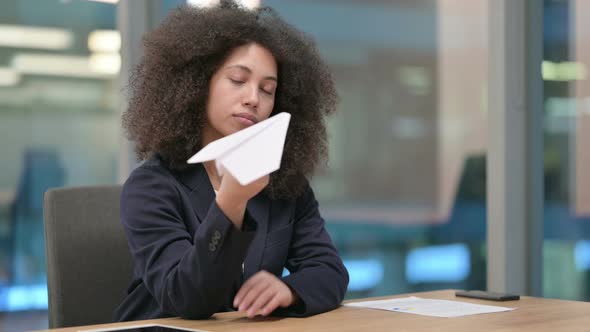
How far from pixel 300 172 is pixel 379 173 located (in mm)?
1941

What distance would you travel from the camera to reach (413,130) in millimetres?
3959

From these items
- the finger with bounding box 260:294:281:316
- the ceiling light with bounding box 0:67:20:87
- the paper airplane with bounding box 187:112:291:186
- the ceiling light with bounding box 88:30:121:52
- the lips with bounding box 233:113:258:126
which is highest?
the ceiling light with bounding box 88:30:121:52

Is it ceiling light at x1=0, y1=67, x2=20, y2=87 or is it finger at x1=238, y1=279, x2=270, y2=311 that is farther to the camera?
ceiling light at x1=0, y1=67, x2=20, y2=87

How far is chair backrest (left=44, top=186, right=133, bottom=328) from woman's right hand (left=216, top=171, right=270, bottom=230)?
1.89 ft

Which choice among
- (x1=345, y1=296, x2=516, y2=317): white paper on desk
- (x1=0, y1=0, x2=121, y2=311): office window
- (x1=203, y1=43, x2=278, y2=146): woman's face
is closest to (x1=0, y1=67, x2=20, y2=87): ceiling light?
(x1=0, y1=0, x2=121, y2=311): office window

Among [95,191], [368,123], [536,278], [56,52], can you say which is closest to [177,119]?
[95,191]

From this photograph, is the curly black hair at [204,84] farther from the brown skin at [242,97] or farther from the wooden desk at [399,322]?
the wooden desk at [399,322]

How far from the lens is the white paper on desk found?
167 cm

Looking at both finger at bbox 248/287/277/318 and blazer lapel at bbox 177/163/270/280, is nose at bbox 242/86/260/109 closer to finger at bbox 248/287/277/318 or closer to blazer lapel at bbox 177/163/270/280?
blazer lapel at bbox 177/163/270/280

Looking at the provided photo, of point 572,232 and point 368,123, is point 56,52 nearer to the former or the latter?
point 368,123

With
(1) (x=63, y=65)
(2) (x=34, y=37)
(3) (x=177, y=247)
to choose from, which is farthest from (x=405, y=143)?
(3) (x=177, y=247)

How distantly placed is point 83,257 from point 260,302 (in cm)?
57

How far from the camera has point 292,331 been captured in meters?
1.45

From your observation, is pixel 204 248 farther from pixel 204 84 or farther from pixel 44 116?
pixel 44 116
